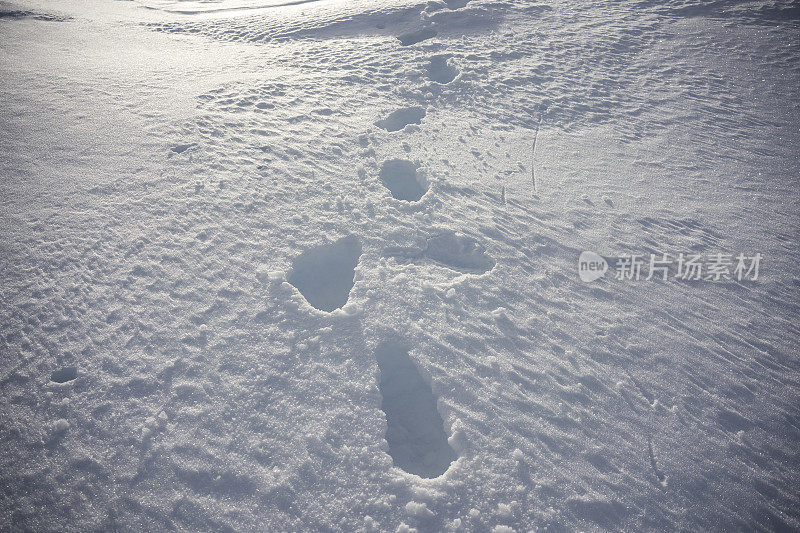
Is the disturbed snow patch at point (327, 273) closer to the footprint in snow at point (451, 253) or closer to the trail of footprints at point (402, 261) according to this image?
the trail of footprints at point (402, 261)

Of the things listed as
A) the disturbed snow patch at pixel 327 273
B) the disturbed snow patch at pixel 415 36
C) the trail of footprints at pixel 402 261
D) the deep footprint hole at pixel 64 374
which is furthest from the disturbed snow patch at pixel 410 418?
the disturbed snow patch at pixel 415 36

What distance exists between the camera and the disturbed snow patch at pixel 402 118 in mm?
3404

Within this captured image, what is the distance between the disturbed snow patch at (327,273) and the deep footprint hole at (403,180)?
62 cm

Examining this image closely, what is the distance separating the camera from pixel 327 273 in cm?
252

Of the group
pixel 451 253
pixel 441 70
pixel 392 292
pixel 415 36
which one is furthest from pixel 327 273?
pixel 415 36

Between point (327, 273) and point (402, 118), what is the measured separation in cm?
168

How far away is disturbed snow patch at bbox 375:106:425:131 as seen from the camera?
3.40 meters

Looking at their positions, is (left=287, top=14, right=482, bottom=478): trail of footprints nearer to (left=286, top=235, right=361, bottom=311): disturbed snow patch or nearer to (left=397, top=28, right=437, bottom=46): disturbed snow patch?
(left=286, top=235, right=361, bottom=311): disturbed snow patch

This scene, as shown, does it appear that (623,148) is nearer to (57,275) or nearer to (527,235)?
(527,235)

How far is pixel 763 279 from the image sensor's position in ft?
8.52

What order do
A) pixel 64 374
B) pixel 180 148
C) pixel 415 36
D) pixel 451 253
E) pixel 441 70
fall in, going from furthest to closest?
pixel 415 36, pixel 441 70, pixel 180 148, pixel 451 253, pixel 64 374

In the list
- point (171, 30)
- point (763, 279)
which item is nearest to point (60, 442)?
point (763, 279)

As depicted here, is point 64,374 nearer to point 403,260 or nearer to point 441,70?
point 403,260

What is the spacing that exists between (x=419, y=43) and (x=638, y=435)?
4003 mm
